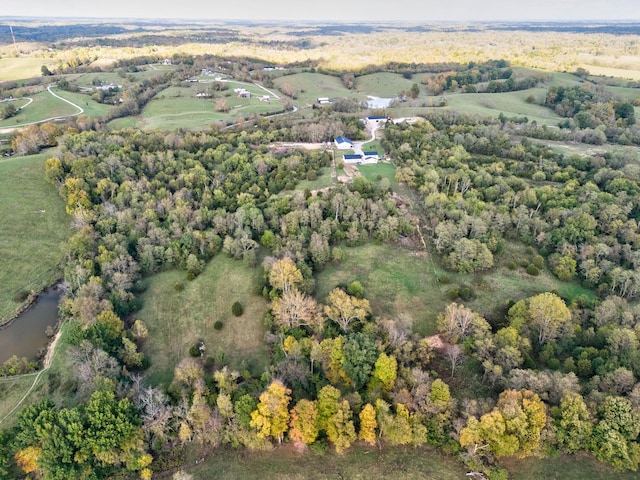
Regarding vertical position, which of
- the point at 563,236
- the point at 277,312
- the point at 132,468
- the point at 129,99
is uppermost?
the point at 129,99

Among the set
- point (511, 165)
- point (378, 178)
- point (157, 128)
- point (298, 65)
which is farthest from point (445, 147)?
point (298, 65)

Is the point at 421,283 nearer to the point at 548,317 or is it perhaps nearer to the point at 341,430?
the point at 548,317

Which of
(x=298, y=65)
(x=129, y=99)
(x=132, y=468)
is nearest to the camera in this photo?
(x=132, y=468)

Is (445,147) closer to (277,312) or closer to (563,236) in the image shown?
(563,236)

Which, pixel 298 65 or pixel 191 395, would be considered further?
pixel 298 65

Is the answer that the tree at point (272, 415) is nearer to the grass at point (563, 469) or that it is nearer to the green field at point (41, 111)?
the grass at point (563, 469)

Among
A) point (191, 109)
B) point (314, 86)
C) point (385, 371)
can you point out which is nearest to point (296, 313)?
point (385, 371)

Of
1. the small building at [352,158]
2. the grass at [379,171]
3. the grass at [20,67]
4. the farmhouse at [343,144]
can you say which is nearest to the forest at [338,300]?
the grass at [379,171]
